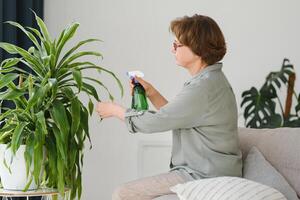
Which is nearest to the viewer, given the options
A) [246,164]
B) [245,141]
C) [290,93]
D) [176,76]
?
[246,164]

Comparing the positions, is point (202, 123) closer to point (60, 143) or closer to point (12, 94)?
point (60, 143)

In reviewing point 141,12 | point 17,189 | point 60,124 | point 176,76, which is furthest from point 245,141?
point 141,12

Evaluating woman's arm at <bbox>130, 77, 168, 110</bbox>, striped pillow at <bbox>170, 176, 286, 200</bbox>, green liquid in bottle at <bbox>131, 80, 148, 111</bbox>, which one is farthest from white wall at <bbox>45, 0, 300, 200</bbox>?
striped pillow at <bbox>170, 176, 286, 200</bbox>

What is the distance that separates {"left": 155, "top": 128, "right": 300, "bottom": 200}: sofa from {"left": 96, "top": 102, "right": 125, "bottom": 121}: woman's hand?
406 mm

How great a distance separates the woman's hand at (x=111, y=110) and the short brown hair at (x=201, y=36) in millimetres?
410

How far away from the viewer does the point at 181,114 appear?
2.44m

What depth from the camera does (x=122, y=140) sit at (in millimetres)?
4254

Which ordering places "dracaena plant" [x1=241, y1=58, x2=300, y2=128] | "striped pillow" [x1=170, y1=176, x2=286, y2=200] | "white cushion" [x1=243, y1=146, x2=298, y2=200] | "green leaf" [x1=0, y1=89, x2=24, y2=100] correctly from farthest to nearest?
"dracaena plant" [x1=241, y1=58, x2=300, y2=128] → "green leaf" [x1=0, y1=89, x2=24, y2=100] → "white cushion" [x1=243, y1=146, x2=298, y2=200] → "striped pillow" [x1=170, y1=176, x2=286, y2=200]

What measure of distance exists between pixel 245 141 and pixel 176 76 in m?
1.50

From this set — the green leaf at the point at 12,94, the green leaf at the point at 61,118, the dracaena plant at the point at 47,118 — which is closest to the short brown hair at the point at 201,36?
the dracaena plant at the point at 47,118

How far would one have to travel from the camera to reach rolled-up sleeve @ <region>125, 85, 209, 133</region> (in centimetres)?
244

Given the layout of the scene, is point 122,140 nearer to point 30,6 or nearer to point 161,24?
point 161,24

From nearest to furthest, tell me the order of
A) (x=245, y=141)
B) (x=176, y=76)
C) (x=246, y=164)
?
(x=246, y=164)
(x=245, y=141)
(x=176, y=76)

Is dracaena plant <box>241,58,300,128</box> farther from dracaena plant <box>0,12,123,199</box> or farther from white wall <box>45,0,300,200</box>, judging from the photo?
dracaena plant <box>0,12,123,199</box>
